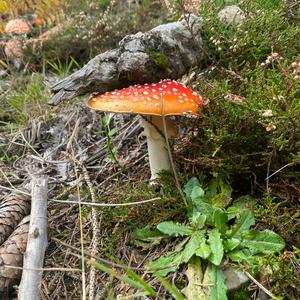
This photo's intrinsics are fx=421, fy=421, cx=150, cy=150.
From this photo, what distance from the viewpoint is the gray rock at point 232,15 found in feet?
8.41

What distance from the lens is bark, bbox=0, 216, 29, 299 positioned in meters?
1.87

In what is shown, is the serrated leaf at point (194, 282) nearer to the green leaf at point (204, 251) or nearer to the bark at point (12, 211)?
the green leaf at point (204, 251)

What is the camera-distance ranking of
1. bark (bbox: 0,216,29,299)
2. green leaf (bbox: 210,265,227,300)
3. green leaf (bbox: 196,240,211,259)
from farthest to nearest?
bark (bbox: 0,216,29,299), green leaf (bbox: 196,240,211,259), green leaf (bbox: 210,265,227,300)

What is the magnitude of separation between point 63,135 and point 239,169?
1.62m

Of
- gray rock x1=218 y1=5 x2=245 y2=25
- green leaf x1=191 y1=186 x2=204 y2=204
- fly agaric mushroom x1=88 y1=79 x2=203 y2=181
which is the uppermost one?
gray rock x1=218 y1=5 x2=245 y2=25

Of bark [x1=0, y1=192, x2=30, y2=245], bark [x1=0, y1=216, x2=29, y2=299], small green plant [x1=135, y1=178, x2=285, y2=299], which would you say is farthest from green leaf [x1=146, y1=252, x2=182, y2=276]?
bark [x1=0, y1=192, x2=30, y2=245]

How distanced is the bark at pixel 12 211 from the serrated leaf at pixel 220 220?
1036mm

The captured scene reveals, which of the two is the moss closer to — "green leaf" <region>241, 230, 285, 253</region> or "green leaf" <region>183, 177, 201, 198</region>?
"green leaf" <region>183, 177, 201, 198</region>

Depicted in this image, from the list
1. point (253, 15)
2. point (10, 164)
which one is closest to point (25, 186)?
point (10, 164)

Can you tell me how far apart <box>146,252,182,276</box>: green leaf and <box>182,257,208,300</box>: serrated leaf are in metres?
0.06

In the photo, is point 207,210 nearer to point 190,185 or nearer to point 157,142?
point 190,185

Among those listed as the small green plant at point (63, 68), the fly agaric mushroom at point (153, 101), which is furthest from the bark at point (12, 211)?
the small green plant at point (63, 68)

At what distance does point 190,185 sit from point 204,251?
17.8 inches

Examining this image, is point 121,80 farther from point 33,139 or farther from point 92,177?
point 33,139
